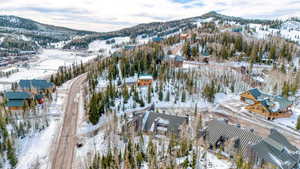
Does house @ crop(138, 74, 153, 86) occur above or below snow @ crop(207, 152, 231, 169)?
above

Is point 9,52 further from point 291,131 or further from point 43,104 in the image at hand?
point 291,131

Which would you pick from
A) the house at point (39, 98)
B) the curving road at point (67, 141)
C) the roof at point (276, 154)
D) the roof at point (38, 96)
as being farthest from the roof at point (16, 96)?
the roof at point (276, 154)

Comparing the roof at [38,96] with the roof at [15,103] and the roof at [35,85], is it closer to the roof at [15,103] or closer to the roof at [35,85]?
the roof at [15,103]

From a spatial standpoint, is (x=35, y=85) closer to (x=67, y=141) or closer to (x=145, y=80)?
(x=67, y=141)

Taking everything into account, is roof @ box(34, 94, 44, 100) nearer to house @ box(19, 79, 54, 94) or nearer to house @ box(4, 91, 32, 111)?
house @ box(4, 91, 32, 111)

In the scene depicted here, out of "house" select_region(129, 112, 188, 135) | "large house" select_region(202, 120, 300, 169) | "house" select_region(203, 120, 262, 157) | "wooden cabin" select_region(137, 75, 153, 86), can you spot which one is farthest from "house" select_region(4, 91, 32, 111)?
"large house" select_region(202, 120, 300, 169)

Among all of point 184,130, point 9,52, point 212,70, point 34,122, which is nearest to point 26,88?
point 34,122
